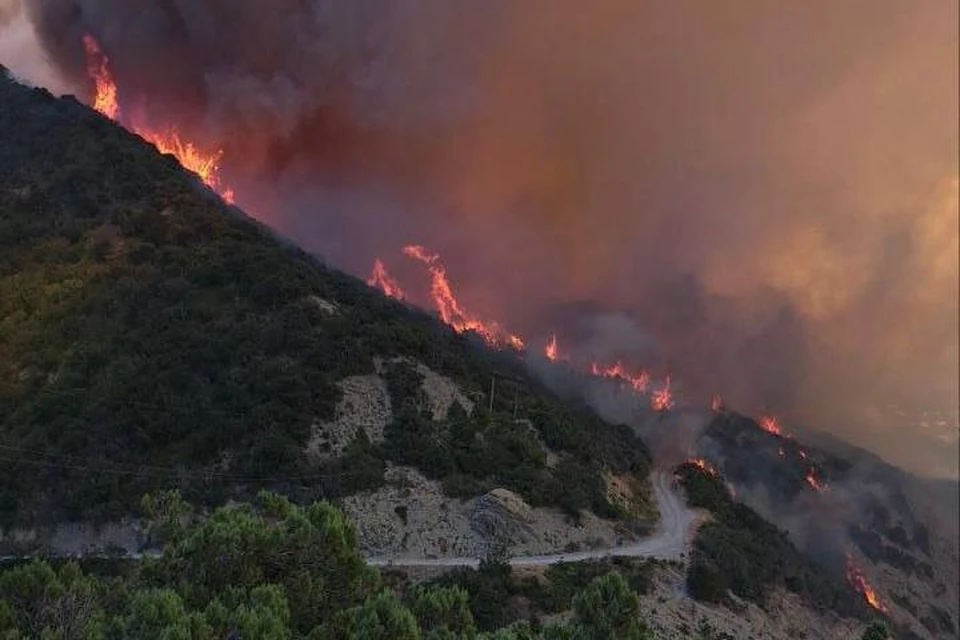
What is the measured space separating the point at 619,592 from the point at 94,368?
68996 millimetres

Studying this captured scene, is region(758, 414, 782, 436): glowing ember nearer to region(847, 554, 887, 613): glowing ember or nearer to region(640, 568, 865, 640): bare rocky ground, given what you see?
region(847, 554, 887, 613): glowing ember

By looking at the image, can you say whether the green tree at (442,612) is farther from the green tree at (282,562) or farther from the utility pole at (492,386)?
the utility pole at (492,386)

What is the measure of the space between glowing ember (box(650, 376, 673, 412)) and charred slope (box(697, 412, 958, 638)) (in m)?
11.0

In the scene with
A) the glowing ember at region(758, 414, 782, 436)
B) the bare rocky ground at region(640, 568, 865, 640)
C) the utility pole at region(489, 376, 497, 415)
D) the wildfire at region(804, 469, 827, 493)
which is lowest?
the bare rocky ground at region(640, 568, 865, 640)

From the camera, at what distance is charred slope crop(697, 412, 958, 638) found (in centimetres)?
13962

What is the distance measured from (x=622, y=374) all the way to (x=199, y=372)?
11424cm

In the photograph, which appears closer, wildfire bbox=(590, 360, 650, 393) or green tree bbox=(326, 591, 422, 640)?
green tree bbox=(326, 591, 422, 640)

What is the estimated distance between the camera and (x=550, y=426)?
9981 cm

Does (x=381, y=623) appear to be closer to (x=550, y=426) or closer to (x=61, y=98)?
(x=550, y=426)

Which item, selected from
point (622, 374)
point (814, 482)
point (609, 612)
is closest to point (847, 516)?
point (814, 482)

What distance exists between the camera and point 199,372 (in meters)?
86.1

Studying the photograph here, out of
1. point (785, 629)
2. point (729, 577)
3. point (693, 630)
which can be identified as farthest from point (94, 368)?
point (785, 629)

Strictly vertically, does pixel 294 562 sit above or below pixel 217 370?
below

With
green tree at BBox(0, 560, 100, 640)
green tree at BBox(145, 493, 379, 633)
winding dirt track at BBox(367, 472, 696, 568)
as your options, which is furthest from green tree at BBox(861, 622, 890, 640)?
green tree at BBox(0, 560, 100, 640)
